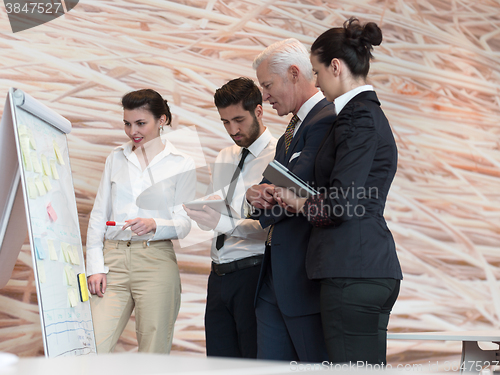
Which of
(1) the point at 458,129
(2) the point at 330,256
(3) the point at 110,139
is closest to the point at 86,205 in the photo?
(3) the point at 110,139

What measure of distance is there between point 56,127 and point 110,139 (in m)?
1.17

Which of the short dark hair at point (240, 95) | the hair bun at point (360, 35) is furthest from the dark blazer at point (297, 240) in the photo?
the short dark hair at point (240, 95)

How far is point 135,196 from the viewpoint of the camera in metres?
2.37

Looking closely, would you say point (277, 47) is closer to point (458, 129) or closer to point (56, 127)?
point (56, 127)

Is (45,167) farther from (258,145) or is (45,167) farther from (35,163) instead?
(258,145)

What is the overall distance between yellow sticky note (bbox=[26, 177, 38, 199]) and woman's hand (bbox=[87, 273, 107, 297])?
668mm

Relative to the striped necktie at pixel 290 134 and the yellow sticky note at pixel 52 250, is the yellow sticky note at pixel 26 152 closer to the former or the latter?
the yellow sticky note at pixel 52 250

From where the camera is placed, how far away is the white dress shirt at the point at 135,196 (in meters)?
2.29

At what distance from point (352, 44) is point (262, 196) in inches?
25.3

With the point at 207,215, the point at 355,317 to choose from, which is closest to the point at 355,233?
the point at 355,317

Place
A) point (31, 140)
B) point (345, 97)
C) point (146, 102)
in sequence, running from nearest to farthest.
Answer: point (345, 97)
point (31, 140)
point (146, 102)

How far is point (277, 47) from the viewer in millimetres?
2053

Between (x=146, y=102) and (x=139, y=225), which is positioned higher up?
(x=146, y=102)

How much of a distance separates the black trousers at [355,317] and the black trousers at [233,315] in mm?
760
